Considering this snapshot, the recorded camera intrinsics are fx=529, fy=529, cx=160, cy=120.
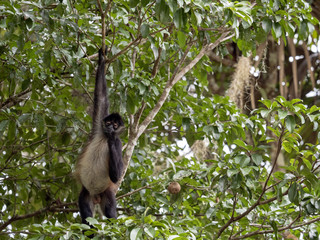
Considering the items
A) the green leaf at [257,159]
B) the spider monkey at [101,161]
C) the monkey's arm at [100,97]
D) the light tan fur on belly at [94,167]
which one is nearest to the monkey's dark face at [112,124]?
the spider monkey at [101,161]

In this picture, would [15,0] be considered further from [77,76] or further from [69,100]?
[69,100]

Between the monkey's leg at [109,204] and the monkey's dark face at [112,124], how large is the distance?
0.57 metres

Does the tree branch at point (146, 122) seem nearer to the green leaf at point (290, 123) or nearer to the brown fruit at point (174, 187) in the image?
the brown fruit at point (174, 187)

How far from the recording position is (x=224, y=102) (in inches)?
187

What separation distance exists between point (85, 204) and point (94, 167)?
38cm

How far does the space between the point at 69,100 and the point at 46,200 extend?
3.35 feet

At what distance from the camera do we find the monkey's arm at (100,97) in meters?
4.37

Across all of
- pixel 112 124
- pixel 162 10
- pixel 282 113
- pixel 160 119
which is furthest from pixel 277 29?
pixel 112 124

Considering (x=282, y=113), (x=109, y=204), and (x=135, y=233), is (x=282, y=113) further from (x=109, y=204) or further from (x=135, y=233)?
(x=109, y=204)

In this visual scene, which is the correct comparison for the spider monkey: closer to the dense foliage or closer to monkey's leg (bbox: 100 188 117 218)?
monkey's leg (bbox: 100 188 117 218)

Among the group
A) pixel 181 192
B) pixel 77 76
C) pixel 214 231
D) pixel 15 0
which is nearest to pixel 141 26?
pixel 77 76

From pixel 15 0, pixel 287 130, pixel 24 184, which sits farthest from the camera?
pixel 24 184

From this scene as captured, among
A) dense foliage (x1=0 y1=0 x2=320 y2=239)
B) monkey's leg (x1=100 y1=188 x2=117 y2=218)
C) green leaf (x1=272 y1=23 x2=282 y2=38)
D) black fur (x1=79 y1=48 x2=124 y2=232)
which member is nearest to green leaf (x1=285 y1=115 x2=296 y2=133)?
dense foliage (x1=0 y1=0 x2=320 y2=239)

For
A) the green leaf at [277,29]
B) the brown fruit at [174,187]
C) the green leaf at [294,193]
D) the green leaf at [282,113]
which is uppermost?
the green leaf at [277,29]
